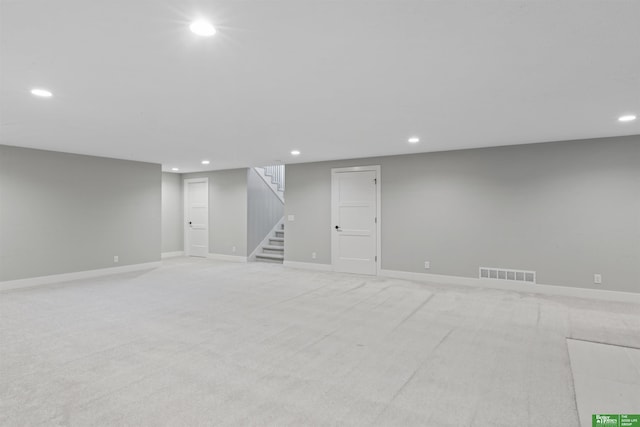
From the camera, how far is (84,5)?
5.69ft

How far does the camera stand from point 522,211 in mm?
5266

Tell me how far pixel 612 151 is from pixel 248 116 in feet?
17.1

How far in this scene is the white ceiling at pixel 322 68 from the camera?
1.82 meters

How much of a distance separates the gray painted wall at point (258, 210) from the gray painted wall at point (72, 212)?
211cm

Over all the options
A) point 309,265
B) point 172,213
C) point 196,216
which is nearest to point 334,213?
point 309,265

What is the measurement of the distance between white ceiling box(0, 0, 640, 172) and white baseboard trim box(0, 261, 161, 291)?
2.42 meters

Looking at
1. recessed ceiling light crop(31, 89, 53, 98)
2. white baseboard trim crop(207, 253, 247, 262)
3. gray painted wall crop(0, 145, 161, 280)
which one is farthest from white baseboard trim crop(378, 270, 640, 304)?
recessed ceiling light crop(31, 89, 53, 98)

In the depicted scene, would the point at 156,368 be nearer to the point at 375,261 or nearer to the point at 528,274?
the point at 375,261

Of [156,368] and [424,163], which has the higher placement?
[424,163]

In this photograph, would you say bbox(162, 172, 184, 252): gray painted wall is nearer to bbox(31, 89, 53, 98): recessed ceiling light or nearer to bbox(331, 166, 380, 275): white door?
bbox(331, 166, 380, 275): white door

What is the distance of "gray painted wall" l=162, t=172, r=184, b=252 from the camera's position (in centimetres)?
893

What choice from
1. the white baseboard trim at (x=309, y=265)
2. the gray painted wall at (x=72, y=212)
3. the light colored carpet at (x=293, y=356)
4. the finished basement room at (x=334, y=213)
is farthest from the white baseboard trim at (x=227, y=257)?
the light colored carpet at (x=293, y=356)

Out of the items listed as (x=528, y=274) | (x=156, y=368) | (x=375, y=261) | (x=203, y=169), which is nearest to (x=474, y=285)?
(x=528, y=274)

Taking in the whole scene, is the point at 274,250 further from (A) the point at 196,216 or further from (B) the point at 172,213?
(B) the point at 172,213
